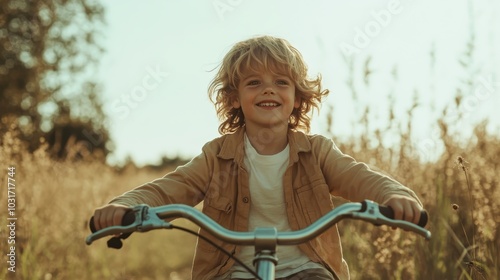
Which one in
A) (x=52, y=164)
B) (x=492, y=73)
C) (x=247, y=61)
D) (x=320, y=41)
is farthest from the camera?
(x=52, y=164)

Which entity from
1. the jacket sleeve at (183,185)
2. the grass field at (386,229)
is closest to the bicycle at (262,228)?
the jacket sleeve at (183,185)

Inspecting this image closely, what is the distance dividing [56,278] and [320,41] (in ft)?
9.31

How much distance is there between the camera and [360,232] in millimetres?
4734

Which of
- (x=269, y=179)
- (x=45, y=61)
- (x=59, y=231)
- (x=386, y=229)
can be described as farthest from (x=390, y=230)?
(x=45, y=61)

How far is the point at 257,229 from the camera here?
2.01 metres

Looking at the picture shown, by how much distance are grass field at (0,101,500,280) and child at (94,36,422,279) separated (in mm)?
556

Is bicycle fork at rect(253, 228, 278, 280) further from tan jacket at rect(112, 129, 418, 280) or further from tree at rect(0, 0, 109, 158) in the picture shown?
tree at rect(0, 0, 109, 158)

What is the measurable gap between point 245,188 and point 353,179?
533mm

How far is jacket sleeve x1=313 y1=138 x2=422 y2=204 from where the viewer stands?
2514 millimetres

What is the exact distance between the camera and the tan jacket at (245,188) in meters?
2.91

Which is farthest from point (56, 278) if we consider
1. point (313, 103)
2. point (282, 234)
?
point (282, 234)

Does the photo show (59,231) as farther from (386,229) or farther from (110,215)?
(110,215)

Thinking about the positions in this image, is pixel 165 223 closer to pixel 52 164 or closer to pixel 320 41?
pixel 320 41

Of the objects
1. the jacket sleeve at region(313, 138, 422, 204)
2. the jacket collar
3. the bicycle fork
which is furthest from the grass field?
the bicycle fork
